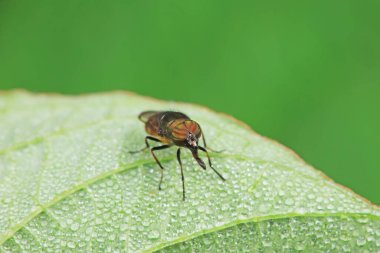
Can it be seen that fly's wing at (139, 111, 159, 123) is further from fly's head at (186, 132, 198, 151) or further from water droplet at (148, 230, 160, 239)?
water droplet at (148, 230, 160, 239)

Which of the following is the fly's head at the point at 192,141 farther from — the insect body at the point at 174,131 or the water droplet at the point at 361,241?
the water droplet at the point at 361,241

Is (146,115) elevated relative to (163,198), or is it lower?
elevated

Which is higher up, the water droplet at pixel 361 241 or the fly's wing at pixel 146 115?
the water droplet at pixel 361 241

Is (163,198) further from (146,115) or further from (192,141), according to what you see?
(146,115)

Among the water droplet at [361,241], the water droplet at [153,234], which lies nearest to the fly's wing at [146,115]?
the water droplet at [153,234]

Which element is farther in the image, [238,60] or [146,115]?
[238,60]

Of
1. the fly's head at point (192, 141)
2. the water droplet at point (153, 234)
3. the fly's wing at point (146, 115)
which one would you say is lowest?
the water droplet at point (153, 234)

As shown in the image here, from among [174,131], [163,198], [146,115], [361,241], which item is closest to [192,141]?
[174,131]
